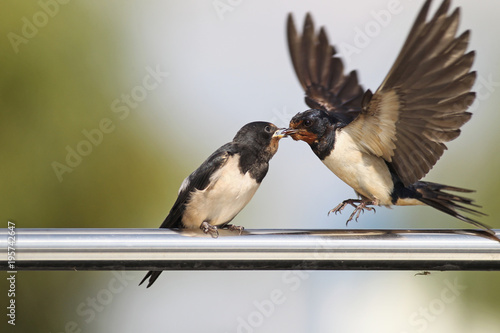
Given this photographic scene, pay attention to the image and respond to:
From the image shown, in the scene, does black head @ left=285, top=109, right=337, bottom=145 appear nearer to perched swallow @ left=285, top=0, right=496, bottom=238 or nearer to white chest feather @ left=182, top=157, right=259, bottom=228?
perched swallow @ left=285, top=0, right=496, bottom=238

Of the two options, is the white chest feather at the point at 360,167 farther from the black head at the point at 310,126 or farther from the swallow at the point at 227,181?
the swallow at the point at 227,181

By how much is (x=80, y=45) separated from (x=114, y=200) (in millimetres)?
1612

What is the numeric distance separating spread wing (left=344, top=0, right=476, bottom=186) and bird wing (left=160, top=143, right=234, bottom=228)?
21.3 inches

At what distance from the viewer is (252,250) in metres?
1.81

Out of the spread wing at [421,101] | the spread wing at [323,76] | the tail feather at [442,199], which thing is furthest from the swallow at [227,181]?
the spread wing at [323,76]

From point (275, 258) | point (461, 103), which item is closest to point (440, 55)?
point (461, 103)

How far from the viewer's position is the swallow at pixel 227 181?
3.21 meters

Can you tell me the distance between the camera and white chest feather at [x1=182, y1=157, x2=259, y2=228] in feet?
10.5

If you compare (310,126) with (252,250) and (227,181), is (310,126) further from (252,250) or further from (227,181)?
(252,250)

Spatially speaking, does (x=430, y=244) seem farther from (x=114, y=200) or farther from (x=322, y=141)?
(x=114, y=200)

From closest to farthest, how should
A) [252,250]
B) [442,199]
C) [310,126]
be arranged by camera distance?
[252,250]
[442,199]
[310,126]

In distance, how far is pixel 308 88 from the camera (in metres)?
4.27

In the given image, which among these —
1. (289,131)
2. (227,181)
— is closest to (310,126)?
(289,131)

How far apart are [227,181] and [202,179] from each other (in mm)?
130
